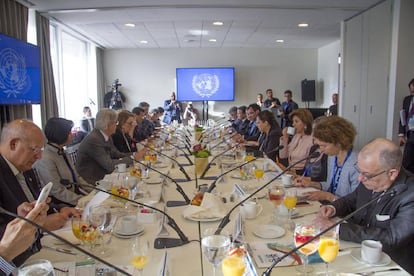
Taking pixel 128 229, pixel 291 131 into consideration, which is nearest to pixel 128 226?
pixel 128 229

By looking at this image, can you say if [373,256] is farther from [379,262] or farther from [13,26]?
[13,26]

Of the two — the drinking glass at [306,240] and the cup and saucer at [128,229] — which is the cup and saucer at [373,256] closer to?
the drinking glass at [306,240]

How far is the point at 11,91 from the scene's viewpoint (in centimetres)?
450

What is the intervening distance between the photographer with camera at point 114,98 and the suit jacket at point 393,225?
8461 millimetres

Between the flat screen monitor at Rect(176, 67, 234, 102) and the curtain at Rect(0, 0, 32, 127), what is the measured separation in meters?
5.10

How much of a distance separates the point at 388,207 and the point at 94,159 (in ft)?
8.47

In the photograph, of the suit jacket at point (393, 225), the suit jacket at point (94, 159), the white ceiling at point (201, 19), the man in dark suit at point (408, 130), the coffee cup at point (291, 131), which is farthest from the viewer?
the white ceiling at point (201, 19)

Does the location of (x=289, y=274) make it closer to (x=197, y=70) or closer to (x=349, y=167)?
(x=349, y=167)

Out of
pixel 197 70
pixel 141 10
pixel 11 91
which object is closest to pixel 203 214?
pixel 11 91

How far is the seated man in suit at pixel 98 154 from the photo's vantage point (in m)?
3.21

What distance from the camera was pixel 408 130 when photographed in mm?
4629

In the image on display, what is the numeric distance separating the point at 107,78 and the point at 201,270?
9.30 meters

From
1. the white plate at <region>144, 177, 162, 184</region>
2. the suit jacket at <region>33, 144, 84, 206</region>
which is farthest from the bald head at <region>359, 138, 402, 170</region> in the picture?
the suit jacket at <region>33, 144, 84, 206</region>

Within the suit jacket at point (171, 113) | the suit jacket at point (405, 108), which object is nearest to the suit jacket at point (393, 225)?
the suit jacket at point (405, 108)
